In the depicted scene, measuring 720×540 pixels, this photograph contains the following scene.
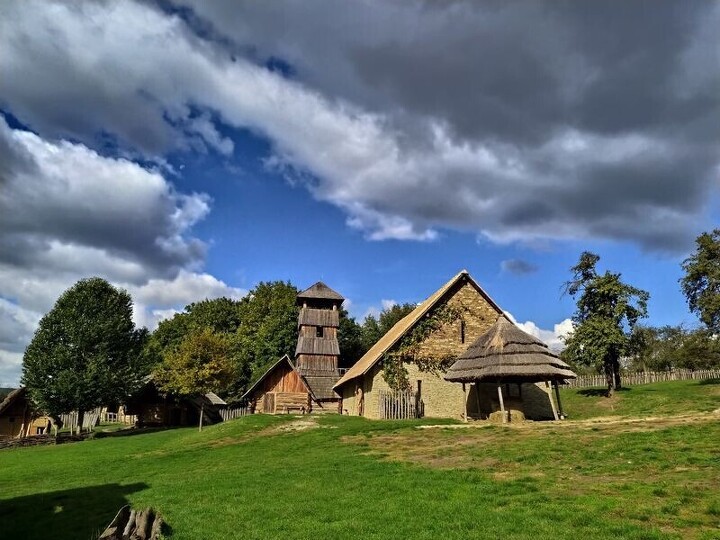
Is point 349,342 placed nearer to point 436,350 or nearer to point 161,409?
point 161,409

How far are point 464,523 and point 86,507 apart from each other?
10.3 metres

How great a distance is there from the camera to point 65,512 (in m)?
12.7

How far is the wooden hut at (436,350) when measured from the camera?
29.5 meters

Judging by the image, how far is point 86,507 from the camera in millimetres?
13109

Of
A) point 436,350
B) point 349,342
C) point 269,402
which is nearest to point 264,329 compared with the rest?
point 349,342

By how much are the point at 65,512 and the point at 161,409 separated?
121 feet

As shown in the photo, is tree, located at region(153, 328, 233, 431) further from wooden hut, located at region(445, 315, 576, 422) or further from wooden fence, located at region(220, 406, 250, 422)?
wooden hut, located at region(445, 315, 576, 422)

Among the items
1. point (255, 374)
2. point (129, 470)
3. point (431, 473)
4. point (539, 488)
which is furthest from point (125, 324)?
point (539, 488)

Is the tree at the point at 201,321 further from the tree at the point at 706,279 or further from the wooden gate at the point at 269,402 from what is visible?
the tree at the point at 706,279

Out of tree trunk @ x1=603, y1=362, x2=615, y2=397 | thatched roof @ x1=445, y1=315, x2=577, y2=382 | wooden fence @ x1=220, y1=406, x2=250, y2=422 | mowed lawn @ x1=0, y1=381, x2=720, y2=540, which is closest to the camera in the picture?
mowed lawn @ x1=0, y1=381, x2=720, y2=540

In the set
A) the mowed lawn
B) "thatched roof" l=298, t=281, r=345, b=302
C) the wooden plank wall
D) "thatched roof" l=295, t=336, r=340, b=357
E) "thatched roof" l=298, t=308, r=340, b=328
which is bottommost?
the mowed lawn

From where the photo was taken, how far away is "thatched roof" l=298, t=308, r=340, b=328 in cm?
4578

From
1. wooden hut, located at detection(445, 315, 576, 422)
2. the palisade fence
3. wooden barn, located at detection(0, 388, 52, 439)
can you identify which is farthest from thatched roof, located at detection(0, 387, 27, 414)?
the palisade fence

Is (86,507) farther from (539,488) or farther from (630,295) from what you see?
(630,295)
